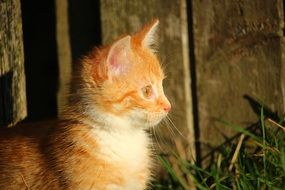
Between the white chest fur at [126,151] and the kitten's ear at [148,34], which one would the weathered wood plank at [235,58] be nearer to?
the kitten's ear at [148,34]

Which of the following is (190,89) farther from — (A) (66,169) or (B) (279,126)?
(A) (66,169)

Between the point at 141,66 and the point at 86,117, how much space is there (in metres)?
A: 0.38

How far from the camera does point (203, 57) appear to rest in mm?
3678

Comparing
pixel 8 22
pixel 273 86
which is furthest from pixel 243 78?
pixel 8 22

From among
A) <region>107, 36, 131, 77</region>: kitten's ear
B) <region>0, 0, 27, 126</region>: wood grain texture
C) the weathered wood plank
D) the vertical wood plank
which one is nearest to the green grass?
the weathered wood plank

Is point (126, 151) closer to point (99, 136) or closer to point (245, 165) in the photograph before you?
point (99, 136)

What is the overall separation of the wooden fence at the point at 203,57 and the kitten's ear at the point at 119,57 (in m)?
0.58

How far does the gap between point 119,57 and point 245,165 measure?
0.98 m

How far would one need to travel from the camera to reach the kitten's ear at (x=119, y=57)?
9.73 feet

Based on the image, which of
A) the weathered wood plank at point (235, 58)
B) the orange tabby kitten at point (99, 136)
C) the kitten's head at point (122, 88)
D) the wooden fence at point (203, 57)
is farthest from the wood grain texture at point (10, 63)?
the weathered wood plank at point (235, 58)

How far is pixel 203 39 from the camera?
3.66 m

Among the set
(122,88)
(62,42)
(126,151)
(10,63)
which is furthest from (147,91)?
(62,42)

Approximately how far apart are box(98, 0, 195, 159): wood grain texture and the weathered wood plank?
8 centimetres

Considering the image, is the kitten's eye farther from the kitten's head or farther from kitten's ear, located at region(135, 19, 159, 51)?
kitten's ear, located at region(135, 19, 159, 51)
